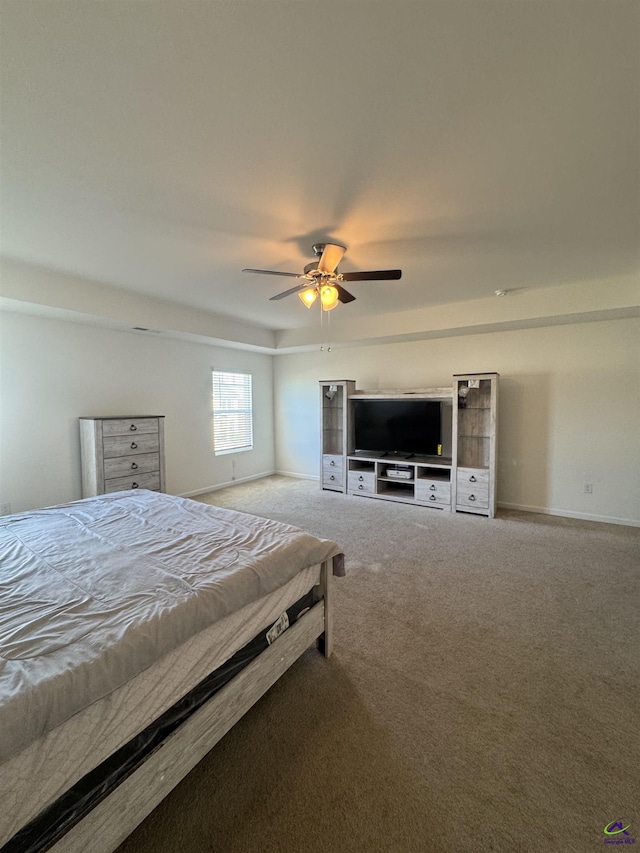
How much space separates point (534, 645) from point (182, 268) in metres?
3.81

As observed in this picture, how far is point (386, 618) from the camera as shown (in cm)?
229

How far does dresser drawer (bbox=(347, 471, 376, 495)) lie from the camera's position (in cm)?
511

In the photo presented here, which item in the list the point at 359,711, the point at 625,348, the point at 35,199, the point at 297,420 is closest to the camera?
the point at 359,711

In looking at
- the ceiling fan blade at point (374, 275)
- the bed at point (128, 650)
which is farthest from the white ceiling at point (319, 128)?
the bed at point (128, 650)

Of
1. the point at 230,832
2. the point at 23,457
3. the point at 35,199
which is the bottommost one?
the point at 230,832

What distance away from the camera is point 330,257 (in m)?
2.40

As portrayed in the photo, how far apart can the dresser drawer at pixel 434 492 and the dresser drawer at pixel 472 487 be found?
0.14 meters

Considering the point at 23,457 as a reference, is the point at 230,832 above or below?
below

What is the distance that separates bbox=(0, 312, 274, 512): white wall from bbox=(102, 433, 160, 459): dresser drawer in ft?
1.82

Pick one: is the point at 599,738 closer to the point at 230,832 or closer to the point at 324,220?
the point at 230,832

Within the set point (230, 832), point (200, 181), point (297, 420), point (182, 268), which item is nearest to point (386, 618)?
point (230, 832)

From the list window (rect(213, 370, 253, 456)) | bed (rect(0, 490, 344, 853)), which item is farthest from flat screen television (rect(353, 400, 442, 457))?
bed (rect(0, 490, 344, 853))

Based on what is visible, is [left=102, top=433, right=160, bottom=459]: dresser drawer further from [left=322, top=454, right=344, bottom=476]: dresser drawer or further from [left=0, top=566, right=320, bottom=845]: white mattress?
[left=0, top=566, right=320, bottom=845]: white mattress

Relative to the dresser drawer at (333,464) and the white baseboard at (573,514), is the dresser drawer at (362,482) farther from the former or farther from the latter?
the white baseboard at (573,514)
